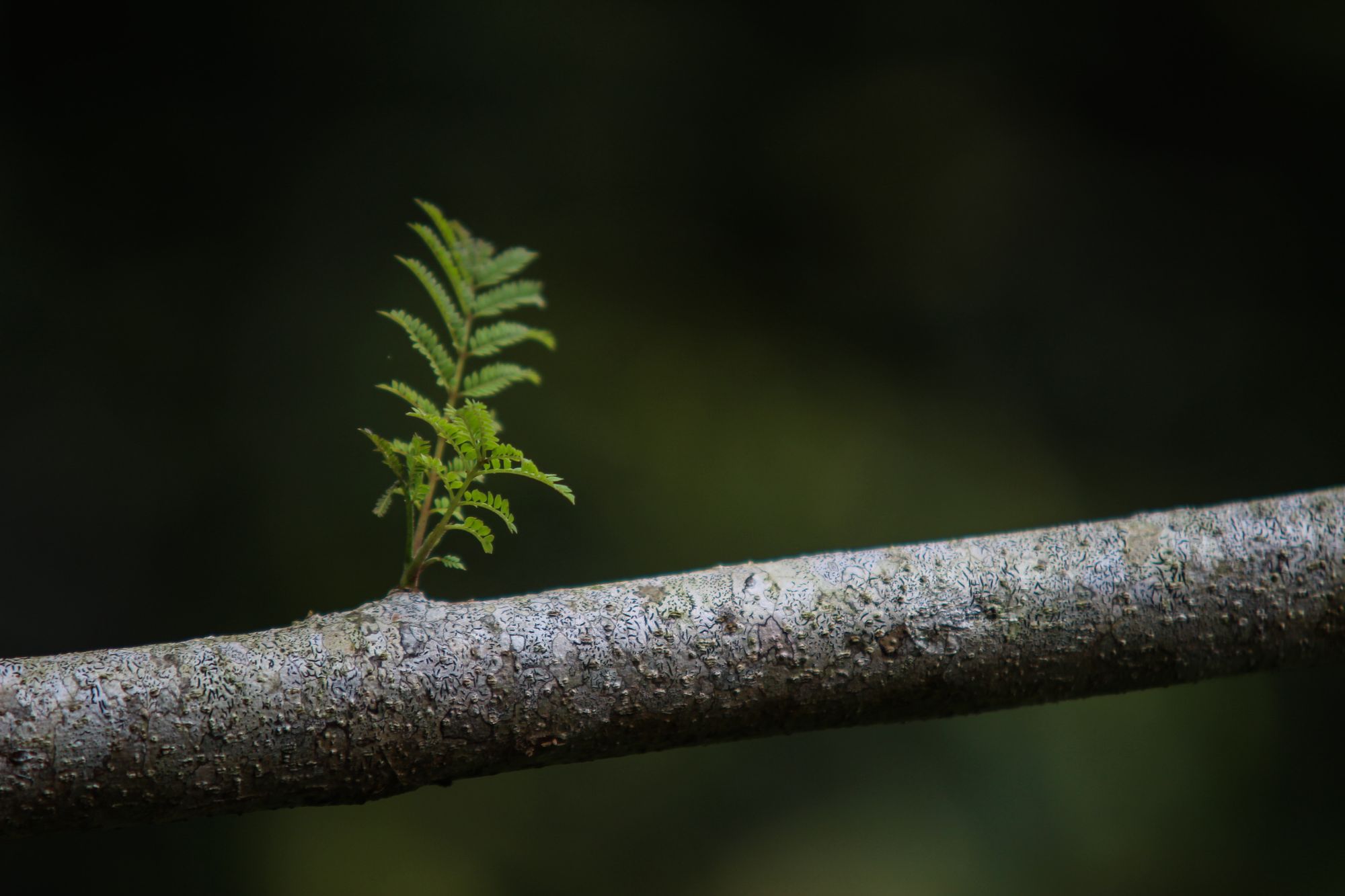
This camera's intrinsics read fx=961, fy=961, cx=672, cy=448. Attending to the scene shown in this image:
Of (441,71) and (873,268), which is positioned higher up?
(441,71)

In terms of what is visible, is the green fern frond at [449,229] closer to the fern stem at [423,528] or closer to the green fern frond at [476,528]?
the fern stem at [423,528]

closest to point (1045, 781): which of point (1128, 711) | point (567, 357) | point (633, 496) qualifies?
point (1128, 711)

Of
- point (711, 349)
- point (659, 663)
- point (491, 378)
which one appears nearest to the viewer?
point (659, 663)

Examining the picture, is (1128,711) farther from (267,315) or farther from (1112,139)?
(267,315)

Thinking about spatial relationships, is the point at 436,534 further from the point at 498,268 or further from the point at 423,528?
the point at 498,268

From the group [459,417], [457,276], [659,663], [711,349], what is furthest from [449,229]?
[711,349]

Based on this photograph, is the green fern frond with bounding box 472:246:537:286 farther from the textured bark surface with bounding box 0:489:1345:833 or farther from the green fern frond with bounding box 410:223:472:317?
the textured bark surface with bounding box 0:489:1345:833

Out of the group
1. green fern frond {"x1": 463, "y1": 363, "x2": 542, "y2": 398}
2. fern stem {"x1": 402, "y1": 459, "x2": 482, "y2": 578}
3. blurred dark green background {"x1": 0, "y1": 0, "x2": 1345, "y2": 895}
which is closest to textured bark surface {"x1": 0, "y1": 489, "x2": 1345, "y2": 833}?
fern stem {"x1": 402, "y1": 459, "x2": 482, "y2": 578}

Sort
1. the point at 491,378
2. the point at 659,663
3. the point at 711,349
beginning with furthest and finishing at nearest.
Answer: the point at 711,349
the point at 491,378
the point at 659,663
